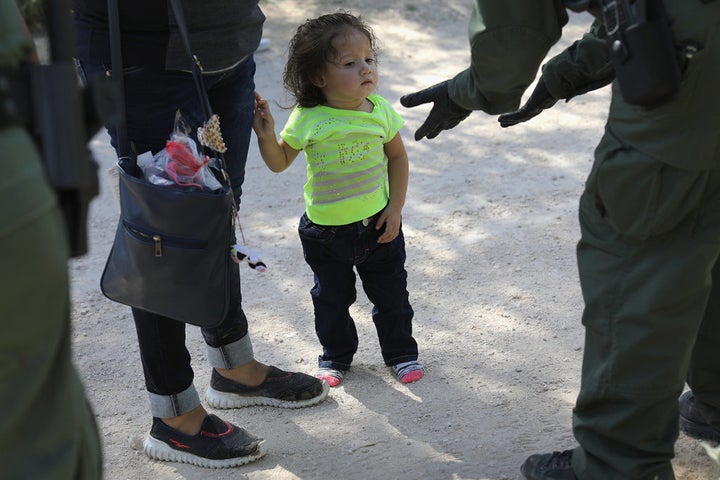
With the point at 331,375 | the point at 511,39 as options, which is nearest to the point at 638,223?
the point at 511,39

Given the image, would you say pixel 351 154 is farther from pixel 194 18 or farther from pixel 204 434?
pixel 204 434

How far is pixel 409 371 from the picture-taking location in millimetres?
3199

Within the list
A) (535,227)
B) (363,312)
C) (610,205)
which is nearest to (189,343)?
(363,312)

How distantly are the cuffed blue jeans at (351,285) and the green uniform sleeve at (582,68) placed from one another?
2.38 ft

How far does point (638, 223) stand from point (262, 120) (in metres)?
1.21

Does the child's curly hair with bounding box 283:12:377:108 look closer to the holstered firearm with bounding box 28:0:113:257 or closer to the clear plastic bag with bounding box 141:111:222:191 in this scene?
the clear plastic bag with bounding box 141:111:222:191

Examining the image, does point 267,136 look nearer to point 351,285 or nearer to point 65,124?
point 351,285

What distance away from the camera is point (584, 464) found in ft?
7.72

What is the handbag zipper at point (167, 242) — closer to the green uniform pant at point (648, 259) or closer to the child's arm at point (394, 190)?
the child's arm at point (394, 190)

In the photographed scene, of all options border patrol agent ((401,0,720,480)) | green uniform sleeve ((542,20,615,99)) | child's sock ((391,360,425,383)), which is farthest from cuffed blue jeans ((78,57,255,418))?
green uniform sleeve ((542,20,615,99))

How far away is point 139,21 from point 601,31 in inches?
44.8

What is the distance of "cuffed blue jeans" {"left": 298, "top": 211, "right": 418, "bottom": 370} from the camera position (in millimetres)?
3055

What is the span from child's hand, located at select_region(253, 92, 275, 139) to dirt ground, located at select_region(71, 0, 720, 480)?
86 centimetres

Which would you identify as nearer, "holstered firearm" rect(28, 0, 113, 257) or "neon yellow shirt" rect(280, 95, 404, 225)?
"holstered firearm" rect(28, 0, 113, 257)
